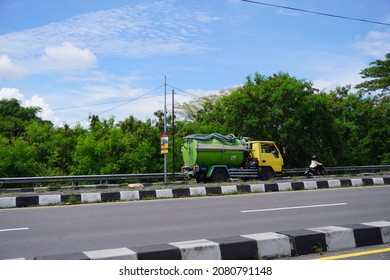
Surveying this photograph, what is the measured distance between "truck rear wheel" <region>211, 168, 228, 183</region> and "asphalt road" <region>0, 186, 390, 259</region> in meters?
5.81

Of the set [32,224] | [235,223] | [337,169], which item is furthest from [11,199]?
[337,169]

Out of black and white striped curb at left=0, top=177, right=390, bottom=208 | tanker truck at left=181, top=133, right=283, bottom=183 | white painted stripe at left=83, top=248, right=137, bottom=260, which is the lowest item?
white painted stripe at left=83, top=248, right=137, bottom=260

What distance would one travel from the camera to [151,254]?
4949mm

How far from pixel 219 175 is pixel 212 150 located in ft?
3.93

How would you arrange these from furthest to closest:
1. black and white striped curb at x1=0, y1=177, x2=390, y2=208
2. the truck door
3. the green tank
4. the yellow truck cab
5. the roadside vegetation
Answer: the roadside vegetation → the truck door → the yellow truck cab → the green tank → black and white striped curb at x1=0, y1=177, x2=390, y2=208

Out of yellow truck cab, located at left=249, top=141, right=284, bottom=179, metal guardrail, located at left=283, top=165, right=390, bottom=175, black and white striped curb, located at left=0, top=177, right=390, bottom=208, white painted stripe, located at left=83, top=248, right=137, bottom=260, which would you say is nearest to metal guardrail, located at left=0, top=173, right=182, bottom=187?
yellow truck cab, located at left=249, top=141, right=284, bottom=179

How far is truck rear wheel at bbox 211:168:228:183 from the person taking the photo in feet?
60.4

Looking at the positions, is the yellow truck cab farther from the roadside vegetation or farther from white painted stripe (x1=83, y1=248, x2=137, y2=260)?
white painted stripe (x1=83, y1=248, x2=137, y2=260)

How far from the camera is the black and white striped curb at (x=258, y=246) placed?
4945mm

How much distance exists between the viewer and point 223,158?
18.8 meters

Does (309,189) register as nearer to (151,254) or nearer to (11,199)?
(11,199)

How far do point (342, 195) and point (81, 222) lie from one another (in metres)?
8.22

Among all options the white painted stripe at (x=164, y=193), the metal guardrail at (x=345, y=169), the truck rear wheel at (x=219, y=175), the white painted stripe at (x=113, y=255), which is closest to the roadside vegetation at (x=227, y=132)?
the metal guardrail at (x=345, y=169)

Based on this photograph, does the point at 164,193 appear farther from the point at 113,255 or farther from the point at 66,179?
the point at 66,179
